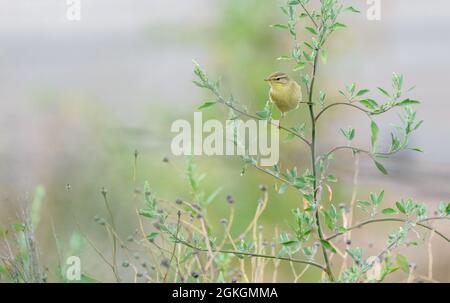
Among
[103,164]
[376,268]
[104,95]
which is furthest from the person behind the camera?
[104,95]

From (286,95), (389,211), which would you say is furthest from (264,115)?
(389,211)

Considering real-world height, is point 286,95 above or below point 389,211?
above

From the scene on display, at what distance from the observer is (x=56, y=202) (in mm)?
1849

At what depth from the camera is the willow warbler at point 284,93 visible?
1087 mm

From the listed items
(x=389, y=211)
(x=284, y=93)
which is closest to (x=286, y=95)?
(x=284, y=93)

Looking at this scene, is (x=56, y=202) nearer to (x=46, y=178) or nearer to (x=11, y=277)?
(x=46, y=178)

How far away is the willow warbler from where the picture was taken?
1087 millimetres

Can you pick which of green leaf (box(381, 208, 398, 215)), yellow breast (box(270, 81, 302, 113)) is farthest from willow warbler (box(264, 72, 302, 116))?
green leaf (box(381, 208, 398, 215))

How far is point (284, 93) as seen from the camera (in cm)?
109

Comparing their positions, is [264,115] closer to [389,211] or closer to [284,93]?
[284,93]

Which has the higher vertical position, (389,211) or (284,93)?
(284,93)

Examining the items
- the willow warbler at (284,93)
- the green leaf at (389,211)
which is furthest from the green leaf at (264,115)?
the green leaf at (389,211)

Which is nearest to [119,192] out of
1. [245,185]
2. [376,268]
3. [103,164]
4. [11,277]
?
[103,164]

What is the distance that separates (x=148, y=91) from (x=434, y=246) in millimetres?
845
